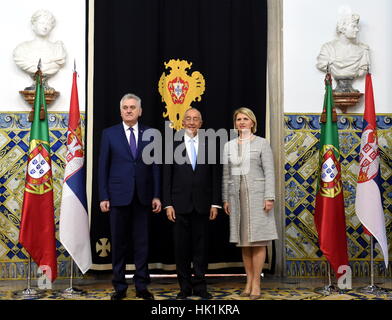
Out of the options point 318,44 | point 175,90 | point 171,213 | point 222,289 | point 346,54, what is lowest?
point 222,289

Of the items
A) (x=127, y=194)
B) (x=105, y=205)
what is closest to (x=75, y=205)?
(x=105, y=205)

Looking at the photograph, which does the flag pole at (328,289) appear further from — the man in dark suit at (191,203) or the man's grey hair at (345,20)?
the man's grey hair at (345,20)

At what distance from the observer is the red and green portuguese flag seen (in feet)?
14.6

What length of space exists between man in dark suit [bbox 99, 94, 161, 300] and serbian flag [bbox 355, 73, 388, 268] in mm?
1879

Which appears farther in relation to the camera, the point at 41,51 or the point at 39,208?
the point at 41,51

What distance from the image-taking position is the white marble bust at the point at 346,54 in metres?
5.31

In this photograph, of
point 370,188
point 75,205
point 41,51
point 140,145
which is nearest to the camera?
point 140,145

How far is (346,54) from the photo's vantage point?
5324mm

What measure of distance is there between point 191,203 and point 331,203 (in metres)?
1.30

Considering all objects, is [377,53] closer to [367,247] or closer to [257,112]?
[257,112]

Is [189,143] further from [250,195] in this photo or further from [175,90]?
[175,90]

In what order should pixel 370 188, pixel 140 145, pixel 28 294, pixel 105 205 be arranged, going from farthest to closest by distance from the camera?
pixel 370 188 < pixel 28 294 < pixel 140 145 < pixel 105 205

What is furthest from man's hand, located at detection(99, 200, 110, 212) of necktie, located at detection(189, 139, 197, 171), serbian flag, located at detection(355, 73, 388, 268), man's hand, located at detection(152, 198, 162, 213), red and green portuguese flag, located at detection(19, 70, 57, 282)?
serbian flag, located at detection(355, 73, 388, 268)

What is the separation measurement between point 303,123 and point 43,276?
2.91m
